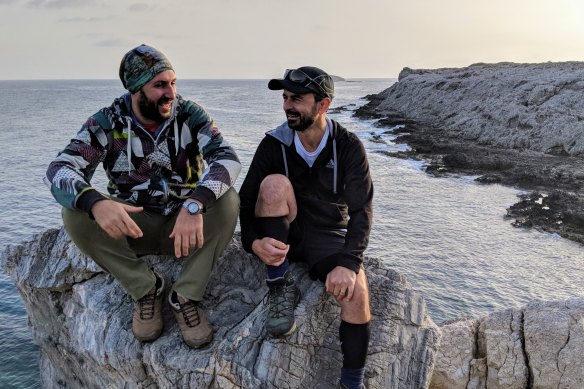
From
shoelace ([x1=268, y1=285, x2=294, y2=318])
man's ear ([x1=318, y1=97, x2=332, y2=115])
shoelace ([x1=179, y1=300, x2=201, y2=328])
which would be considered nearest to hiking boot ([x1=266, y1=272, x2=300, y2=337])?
shoelace ([x1=268, y1=285, x2=294, y2=318])

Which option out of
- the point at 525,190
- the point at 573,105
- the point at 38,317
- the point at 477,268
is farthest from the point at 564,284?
the point at 573,105

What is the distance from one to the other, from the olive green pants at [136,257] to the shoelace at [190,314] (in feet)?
0.34

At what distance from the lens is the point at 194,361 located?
4.80 m

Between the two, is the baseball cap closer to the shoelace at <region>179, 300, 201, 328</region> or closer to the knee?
the knee

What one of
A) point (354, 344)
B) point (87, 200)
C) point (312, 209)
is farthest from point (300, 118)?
point (354, 344)

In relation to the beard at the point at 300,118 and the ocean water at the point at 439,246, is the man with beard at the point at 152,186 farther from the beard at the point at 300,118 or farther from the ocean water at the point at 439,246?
the ocean water at the point at 439,246

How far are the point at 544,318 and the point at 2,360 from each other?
10.6m

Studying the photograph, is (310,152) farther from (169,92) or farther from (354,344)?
(354,344)

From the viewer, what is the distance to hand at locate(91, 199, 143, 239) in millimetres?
4309

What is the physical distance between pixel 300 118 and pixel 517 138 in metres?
33.0

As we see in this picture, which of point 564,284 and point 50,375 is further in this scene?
point 564,284

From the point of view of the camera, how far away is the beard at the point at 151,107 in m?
5.00

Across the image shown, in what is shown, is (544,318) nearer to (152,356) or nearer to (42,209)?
(152,356)

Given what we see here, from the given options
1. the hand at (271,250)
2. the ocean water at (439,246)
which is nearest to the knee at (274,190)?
the hand at (271,250)
